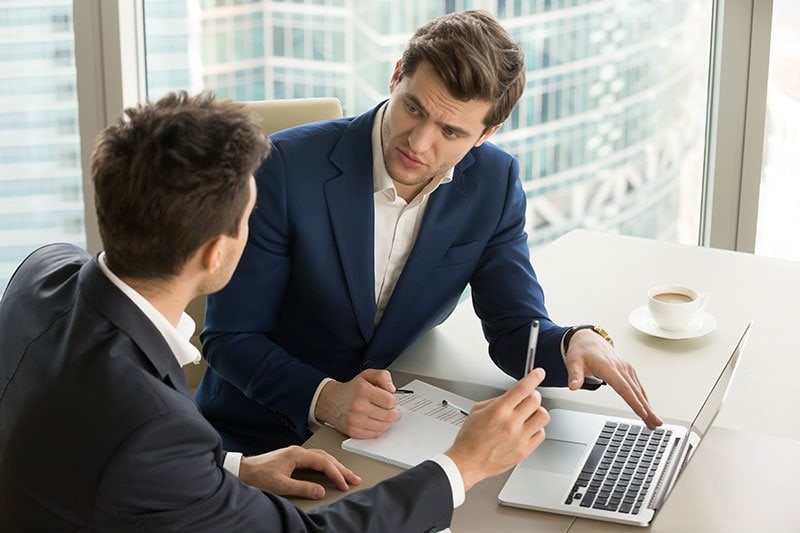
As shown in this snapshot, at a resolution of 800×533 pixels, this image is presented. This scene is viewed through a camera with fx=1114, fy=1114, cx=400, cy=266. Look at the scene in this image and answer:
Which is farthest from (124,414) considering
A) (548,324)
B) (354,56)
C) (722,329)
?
(354,56)

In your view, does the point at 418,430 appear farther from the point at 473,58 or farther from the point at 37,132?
the point at 37,132

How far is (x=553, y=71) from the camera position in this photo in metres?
3.52

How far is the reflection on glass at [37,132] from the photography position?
11.5ft

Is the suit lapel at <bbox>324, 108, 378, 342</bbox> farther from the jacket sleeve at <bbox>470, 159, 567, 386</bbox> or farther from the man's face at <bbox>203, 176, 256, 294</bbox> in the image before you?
the man's face at <bbox>203, 176, 256, 294</bbox>

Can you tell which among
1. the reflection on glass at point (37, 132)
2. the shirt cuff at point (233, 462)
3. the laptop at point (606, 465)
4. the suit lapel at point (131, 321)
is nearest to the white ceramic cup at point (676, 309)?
the laptop at point (606, 465)

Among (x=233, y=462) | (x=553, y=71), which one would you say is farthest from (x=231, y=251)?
(x=553, y=71)

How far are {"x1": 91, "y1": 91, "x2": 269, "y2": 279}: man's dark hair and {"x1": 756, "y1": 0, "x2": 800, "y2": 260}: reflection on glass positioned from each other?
2.45 m

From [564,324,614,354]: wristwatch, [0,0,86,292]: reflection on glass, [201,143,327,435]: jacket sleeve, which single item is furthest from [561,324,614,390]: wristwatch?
[0,0,86,292]: reflection on glass

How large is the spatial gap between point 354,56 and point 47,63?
98 cm

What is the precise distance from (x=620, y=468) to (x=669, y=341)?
1.76ft

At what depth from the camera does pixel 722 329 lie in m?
2.15

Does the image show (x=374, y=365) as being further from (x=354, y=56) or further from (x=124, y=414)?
(x=354, y=56)

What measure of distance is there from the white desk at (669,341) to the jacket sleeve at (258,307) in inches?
9.6

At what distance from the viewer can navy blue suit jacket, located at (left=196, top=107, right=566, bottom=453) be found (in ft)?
6.30
